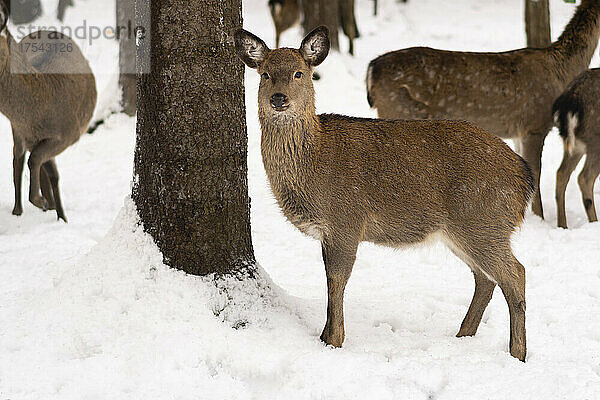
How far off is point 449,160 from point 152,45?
1891 millimetres

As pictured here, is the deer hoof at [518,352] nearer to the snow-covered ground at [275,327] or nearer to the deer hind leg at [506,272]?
the deer hind leg at [506,272]

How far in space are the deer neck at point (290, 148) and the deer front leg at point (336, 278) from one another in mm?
414

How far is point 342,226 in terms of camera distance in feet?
13.8

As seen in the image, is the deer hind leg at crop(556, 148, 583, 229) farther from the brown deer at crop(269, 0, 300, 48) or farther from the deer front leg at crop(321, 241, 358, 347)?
the brown deer at crop(269, 0, 300, 48)

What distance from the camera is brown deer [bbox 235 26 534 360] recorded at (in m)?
4.19

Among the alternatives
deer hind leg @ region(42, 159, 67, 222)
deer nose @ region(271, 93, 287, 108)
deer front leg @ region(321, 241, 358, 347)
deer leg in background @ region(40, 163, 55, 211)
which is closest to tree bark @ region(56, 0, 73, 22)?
deer leg in background @ region(40, 163, 55, 211)

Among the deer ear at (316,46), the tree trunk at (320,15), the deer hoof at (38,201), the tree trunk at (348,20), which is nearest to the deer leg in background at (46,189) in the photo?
the deer hoof at (38,201)

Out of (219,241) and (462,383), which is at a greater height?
(219,241)

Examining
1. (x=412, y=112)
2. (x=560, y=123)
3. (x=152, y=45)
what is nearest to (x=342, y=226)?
(x=152, y=45)

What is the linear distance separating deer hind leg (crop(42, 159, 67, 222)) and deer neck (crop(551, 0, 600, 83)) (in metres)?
5.58

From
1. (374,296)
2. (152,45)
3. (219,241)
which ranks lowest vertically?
(374,296)

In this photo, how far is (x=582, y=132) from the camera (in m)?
7.20

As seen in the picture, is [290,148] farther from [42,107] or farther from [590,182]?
[590,182]

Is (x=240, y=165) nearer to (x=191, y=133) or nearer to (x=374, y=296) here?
(x=191, y=133)
